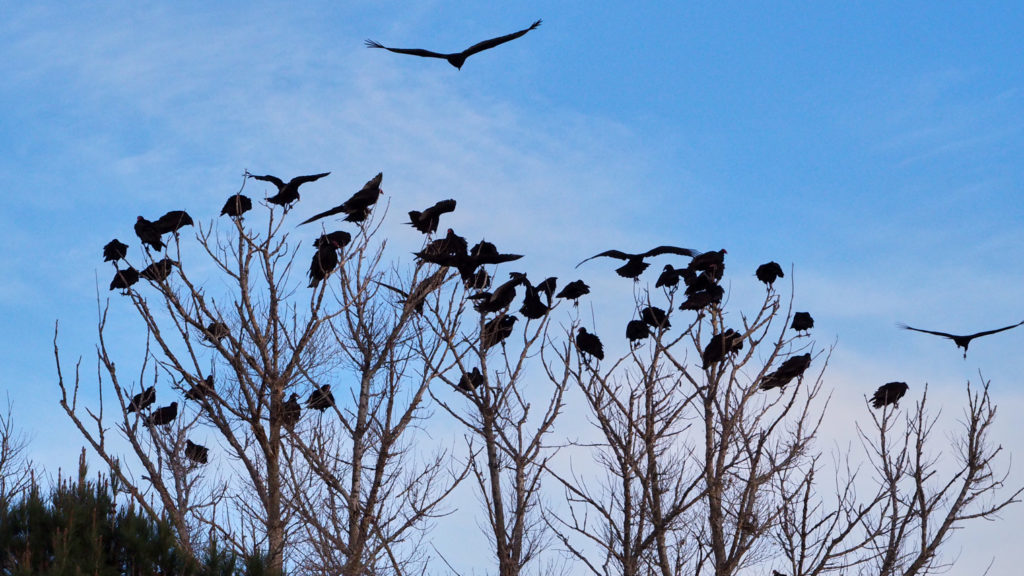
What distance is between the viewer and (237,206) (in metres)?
12.4

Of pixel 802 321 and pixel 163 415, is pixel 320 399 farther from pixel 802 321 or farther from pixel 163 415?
pixel 802 321

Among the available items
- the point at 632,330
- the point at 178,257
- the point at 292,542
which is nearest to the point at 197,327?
the point at 178,257

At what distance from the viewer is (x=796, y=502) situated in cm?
1159

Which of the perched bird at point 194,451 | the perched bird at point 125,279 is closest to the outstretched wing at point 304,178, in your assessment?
the perched bird at point 125,279

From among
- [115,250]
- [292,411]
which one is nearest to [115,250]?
[115,250]

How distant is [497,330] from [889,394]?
17.7 ft

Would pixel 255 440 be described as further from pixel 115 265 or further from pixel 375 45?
pixel 375 45

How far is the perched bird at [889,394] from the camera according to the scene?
13.0 m

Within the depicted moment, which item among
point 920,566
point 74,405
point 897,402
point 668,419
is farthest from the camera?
point 897,402

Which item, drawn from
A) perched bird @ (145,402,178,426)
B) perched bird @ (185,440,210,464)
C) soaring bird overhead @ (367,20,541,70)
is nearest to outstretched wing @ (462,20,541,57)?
soaring bird overhead @ (367,20,541,70)

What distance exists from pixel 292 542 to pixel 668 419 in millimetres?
5145

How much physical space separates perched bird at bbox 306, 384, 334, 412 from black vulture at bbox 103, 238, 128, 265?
3016 mm

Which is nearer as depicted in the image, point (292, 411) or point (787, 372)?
point (787, 372)

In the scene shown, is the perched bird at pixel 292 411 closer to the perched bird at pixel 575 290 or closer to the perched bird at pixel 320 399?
the perched bird at pixel 320 399
